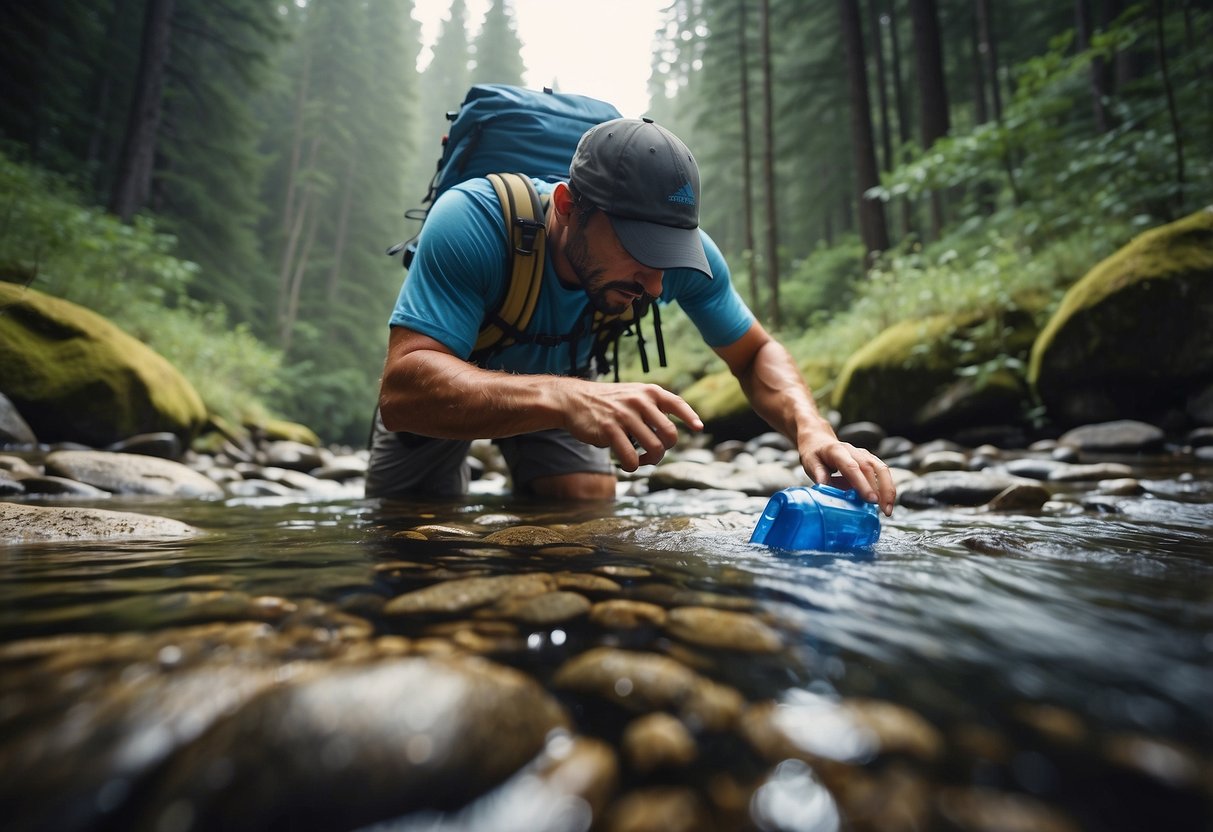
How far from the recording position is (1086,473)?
152 inches

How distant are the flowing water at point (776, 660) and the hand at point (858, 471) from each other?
6.5 inches

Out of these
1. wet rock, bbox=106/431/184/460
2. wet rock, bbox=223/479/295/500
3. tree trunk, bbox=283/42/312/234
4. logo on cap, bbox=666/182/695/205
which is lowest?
wet rock, bbox=223/479/295/500

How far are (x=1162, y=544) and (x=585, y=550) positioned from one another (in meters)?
1.76

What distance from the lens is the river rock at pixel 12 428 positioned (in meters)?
5.16

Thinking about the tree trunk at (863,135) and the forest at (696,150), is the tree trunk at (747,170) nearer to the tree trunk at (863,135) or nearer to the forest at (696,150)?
the forest at (696,150)

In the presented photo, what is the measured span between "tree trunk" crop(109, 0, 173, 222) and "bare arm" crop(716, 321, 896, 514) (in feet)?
38.8

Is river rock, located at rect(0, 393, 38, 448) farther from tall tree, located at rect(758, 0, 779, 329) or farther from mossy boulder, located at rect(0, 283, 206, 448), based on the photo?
tall tree, located at rect(758, 0, 779, 329)

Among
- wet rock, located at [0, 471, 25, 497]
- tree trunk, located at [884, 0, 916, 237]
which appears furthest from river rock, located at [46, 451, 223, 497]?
tree trunk, located at [884, 0, 916, 237]

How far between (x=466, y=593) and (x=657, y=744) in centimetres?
63

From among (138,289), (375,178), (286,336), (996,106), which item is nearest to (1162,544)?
(138,289)

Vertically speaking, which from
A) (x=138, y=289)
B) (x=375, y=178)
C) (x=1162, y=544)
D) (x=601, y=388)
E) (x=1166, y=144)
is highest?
(x=375, y=178)

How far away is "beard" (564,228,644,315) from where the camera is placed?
8.39ft

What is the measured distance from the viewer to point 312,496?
4129 mm

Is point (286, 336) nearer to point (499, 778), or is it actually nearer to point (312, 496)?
point (312, 496)
